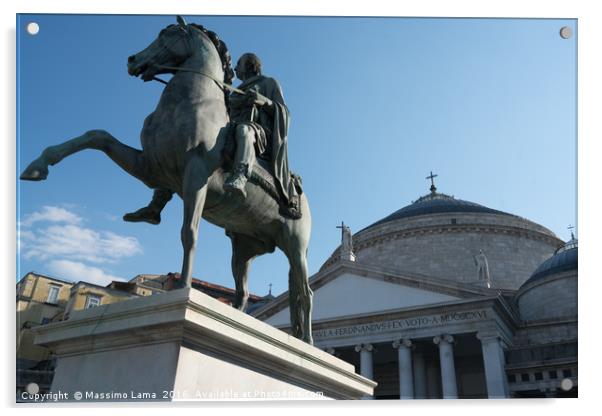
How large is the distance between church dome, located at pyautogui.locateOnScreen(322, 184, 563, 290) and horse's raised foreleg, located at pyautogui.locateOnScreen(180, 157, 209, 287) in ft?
104

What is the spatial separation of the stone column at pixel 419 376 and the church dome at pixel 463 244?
329 inches

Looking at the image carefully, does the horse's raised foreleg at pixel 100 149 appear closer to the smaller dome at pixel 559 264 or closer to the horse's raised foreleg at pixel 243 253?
the horse's raised foreleg at pixel 243 253

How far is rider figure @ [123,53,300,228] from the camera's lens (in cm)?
496

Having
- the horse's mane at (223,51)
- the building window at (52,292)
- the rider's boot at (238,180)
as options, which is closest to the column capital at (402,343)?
the building window at (52,292)

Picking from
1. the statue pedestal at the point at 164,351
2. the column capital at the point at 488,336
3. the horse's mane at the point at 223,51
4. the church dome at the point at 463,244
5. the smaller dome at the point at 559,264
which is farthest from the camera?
the church dome at the point at 463,244

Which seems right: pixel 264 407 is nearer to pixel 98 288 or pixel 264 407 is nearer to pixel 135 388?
pixel 135 388

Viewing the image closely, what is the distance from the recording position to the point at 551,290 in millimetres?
27281

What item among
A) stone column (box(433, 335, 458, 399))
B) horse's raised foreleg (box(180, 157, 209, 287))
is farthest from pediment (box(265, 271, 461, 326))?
horse's raised foreleg (box(180, 157, 209, 287))

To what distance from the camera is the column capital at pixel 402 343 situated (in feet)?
85.6

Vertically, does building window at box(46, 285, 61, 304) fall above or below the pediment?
below

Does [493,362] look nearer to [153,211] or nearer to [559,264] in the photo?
[559,264]

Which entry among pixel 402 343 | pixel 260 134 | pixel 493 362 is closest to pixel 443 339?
pixel 402 343

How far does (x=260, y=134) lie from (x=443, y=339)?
22331 mm

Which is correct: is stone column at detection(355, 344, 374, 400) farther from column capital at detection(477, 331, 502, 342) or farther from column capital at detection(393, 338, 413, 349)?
column capital at detection(477, 331, 502, 342)
